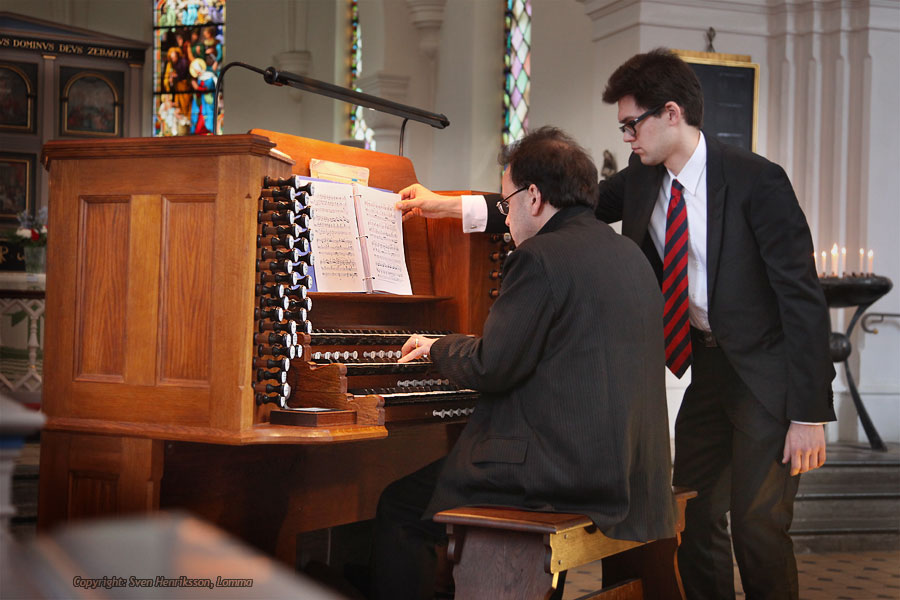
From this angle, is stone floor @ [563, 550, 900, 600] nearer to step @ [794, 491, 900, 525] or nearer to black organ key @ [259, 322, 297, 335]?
step @ [794, 491, 900, 525]

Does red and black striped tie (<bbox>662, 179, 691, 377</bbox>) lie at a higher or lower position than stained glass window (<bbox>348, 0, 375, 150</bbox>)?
lower

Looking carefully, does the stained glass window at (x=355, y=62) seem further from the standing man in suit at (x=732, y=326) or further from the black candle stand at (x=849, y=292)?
the standing man in suit at (x=732, y=326)

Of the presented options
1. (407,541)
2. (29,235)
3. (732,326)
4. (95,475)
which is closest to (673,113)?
(732,326)

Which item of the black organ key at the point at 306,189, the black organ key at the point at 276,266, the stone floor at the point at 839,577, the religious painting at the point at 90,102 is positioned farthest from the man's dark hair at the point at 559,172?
the religious painting at the point at 90,102

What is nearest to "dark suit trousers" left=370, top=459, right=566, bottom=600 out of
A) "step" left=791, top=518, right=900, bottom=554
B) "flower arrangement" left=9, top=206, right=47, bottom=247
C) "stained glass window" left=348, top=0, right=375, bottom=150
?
"step" left=791, top=518, right=900, bottom=554

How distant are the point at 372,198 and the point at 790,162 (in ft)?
14.0

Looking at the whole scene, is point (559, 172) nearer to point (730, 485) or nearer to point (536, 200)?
point (536, 200)

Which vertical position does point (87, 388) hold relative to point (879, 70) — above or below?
below

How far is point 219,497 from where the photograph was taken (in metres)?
3.37

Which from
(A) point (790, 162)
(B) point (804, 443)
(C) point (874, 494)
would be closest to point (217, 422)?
(B) point (804, 443)

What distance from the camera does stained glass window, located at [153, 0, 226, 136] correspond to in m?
13.0

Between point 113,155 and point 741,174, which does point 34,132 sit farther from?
point 741,174

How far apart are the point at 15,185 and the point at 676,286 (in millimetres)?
9901

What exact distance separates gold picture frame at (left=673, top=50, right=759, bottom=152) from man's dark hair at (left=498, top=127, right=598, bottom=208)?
4027 mm
